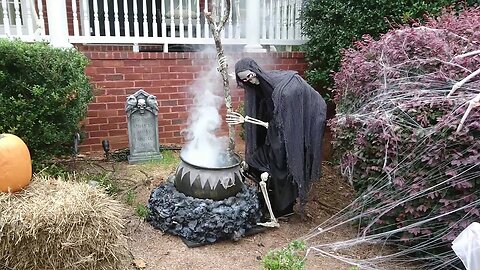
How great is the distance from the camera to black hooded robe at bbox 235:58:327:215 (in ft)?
10.9

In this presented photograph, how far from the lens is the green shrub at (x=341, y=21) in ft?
16.4

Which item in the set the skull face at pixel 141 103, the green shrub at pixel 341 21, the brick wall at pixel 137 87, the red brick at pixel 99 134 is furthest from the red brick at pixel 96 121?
the green shrub at pixel 341 21

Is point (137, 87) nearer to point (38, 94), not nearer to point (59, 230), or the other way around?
point (38, 94)

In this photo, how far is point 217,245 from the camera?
10.7ft

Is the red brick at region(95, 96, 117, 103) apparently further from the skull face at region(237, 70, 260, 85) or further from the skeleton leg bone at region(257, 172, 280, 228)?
the skeleton leg bone at region(257, 172, 280, 228)

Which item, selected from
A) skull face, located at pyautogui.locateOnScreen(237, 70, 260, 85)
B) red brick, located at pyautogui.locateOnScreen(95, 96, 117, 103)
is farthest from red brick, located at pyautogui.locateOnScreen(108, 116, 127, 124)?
skull face, located at pyautogui.locateOnScreen(237, 70, 260, 85)

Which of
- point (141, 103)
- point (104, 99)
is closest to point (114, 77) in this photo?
point (104, 99)

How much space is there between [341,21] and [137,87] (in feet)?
9.60

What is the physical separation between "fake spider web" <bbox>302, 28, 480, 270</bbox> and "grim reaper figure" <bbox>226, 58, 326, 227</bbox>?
353mm

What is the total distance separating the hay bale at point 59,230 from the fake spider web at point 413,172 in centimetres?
160

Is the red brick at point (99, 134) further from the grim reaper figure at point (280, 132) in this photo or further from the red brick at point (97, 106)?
the grim reaper figure at point (280, 132)

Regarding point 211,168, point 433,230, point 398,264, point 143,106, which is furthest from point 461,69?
point 143,106

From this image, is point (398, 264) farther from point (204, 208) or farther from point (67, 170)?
point (67, 170)

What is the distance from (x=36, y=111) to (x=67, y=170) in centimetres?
93
